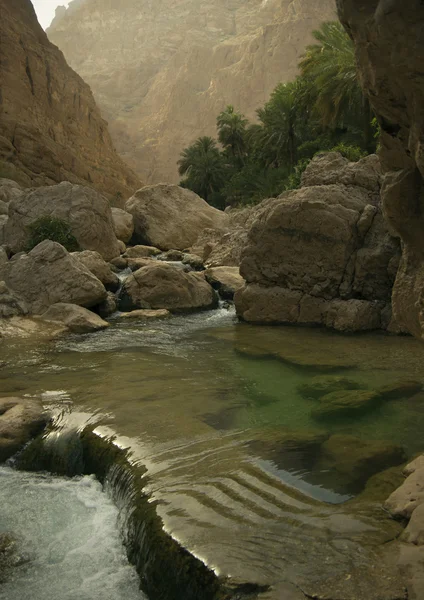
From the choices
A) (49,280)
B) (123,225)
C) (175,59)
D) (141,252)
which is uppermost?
(175,59)

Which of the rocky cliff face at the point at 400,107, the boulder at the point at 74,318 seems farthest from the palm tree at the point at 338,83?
the rocky cliff face at the point at 400,107

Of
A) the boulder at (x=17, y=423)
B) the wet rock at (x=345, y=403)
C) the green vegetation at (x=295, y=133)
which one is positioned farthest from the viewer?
the green vegetation at (x=295, y=133)

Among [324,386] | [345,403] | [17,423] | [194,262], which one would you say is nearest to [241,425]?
[345,403]

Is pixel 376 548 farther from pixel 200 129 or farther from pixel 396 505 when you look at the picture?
pixel 200 129

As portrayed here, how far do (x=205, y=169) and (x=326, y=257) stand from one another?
32.2 m

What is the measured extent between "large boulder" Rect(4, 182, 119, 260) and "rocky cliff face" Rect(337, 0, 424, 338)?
1378 cm

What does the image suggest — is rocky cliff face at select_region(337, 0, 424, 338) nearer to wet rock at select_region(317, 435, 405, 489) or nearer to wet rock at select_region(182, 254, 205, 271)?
wet rock at select_region(317, 435, 405, 489)

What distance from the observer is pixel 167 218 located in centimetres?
2453

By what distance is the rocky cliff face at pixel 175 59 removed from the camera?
73500 millimetres

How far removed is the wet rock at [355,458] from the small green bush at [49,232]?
1265 centimetres

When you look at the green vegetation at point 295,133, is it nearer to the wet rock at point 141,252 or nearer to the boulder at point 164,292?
the wet rock at point 141,252

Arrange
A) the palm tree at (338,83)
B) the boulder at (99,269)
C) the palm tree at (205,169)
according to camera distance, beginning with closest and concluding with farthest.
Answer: the boulder at (99,269) < the palm tree at (338,83) < the palm tree at (205,169)

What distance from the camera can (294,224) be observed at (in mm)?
11930

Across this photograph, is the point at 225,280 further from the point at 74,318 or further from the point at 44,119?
the point at 44,119
